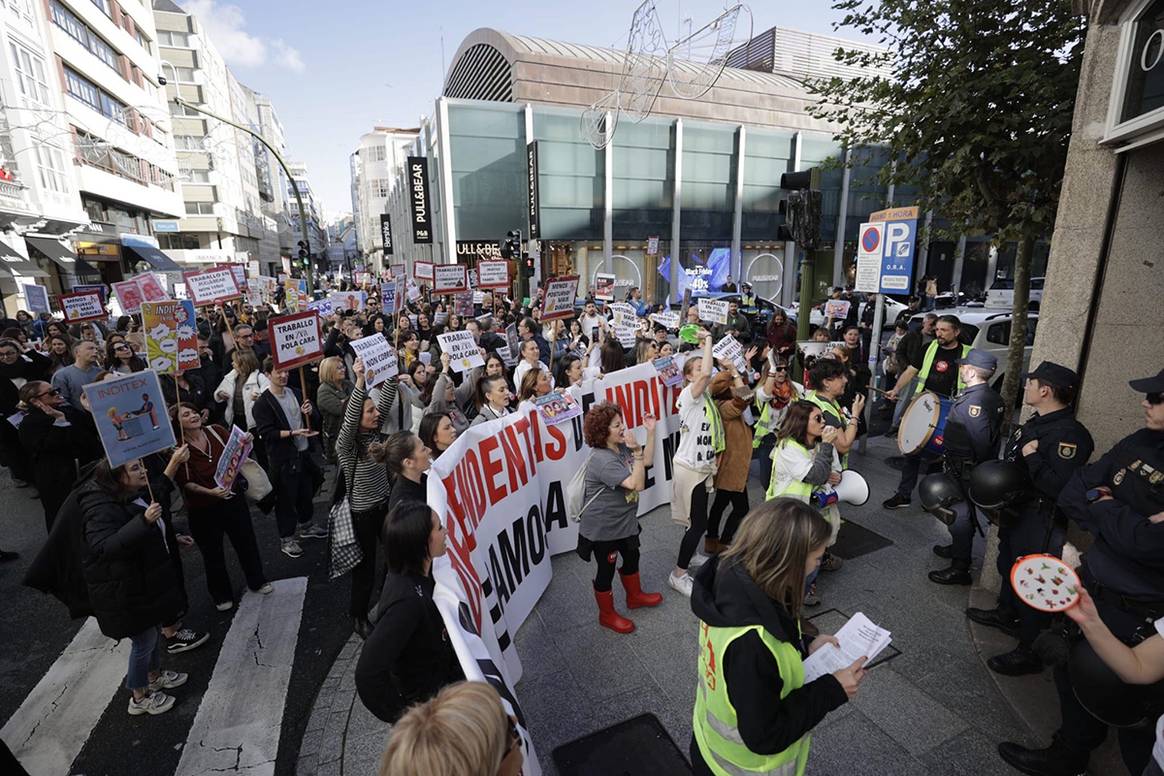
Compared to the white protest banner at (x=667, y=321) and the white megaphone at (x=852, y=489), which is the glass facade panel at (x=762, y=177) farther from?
the white megaphone at (x=852, y=489)

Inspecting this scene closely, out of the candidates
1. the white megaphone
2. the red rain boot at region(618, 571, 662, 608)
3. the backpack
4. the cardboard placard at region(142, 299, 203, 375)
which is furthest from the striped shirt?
the white megaphone

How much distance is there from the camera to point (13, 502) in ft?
24.6

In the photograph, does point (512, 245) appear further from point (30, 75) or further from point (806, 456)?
point (30, 75)

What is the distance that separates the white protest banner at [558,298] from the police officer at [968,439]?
5.08m

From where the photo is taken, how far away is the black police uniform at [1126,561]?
2721 mm

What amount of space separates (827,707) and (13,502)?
9992mm

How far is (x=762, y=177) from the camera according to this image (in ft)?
112

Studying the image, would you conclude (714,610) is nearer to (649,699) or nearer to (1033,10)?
(649,699)

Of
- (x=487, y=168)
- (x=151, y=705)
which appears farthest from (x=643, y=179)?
(x=151, y=705)

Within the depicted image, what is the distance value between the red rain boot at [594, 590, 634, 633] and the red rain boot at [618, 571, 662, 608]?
223mm

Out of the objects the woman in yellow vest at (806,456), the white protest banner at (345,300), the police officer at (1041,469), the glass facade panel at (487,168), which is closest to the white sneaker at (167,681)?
the woman in yellow vest at (806,456)

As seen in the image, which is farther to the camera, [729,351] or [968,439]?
[729,351]

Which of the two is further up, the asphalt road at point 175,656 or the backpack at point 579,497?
the backpack at point 579,497

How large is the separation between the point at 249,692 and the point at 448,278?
9630 mm
